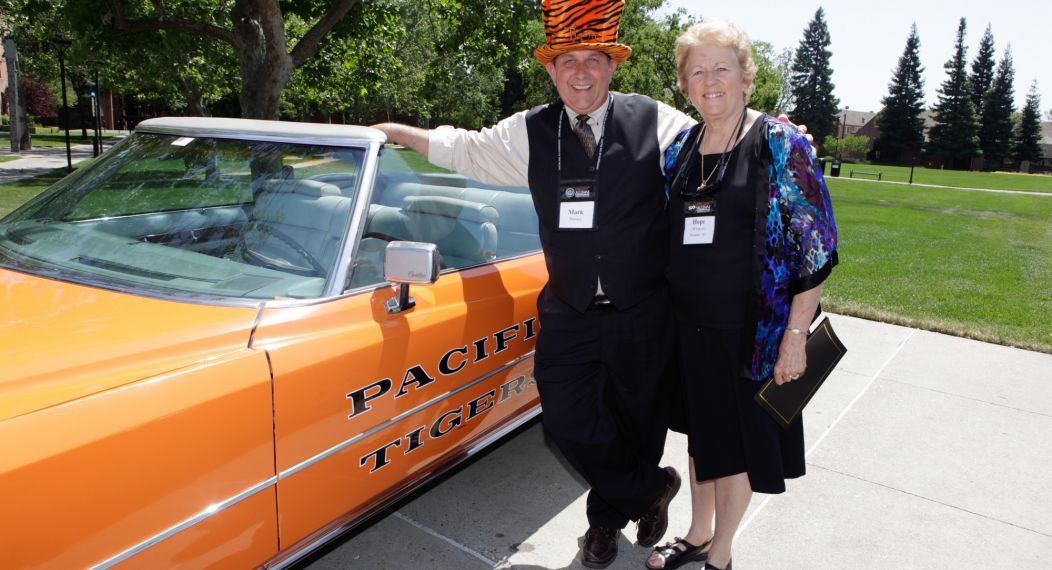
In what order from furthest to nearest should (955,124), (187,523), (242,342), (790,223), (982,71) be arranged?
(982,71) → (955,124) → (790,223) → (242,342) → (187,523)

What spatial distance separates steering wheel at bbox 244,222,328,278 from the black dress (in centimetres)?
118

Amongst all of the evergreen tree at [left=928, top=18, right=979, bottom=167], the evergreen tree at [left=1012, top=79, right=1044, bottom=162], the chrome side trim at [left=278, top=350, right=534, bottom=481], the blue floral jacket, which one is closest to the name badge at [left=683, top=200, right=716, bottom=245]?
the blue floral jacket

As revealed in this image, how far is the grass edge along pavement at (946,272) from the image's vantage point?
22.1 ft

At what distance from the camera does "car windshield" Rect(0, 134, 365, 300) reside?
237 cm

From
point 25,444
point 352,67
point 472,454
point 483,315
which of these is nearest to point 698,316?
point 483,315

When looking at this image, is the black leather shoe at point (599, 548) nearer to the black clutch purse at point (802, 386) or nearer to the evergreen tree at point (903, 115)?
the black clutch purse at point (802, 386)

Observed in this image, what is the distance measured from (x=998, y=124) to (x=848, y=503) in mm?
87333

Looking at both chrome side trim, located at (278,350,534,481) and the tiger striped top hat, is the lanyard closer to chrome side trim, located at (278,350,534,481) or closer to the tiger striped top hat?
the tiger striped top hat

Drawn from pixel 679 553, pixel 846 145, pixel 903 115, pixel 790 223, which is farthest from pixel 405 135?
pixel 903 115

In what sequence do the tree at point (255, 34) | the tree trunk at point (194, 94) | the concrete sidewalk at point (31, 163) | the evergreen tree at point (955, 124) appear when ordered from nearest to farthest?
the tree at point (255, 34), the concrete sidewalk at point (31, 163), the tree trunk at point (194, 94), the evergreen tree at point (955, 124)

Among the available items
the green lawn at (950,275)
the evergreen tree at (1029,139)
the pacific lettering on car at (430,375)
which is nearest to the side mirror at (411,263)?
the pacific lettering on car at (430,375)

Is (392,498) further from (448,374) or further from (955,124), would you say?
(955,124)

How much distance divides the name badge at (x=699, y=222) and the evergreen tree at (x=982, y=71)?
95183mm

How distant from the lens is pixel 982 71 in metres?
82.7
